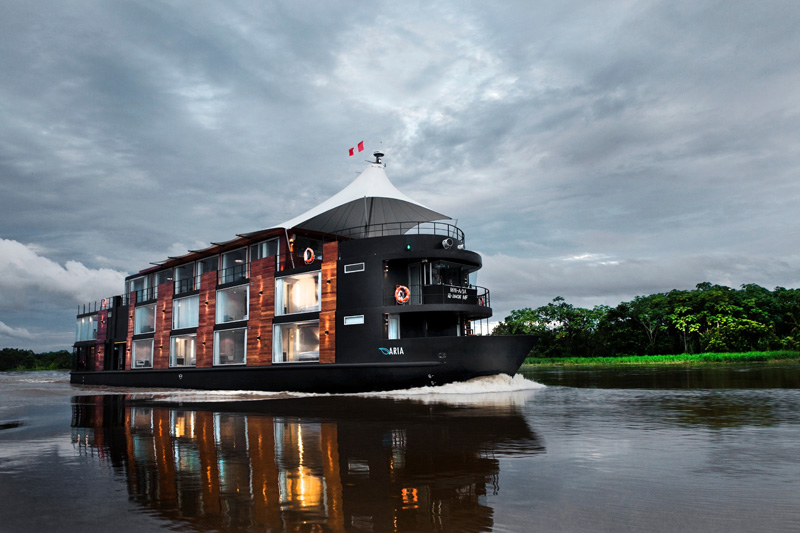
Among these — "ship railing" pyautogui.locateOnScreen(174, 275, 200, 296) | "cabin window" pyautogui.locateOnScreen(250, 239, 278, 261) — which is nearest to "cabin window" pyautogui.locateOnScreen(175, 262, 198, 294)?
"ship railing" pyautogui.locateOnScreen(174, 275, 200, 296)

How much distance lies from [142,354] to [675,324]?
5270 cm

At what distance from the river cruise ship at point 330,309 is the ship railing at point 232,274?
0.18 ft

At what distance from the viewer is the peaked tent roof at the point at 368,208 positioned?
25930mm

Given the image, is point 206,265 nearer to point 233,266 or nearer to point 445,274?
point 233,266

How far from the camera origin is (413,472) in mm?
6758

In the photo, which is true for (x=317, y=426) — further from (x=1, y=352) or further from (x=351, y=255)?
(x=1, y=352)

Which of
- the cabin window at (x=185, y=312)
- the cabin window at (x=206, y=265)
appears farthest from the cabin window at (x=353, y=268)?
the cabin window at (x=185, y=312)

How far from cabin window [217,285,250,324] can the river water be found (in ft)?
45.7

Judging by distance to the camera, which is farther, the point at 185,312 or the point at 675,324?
the point at 675,324

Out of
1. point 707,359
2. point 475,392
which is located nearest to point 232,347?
point 475,392

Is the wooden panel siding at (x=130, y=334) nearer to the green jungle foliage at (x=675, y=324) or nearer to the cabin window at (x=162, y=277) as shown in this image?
the cabin window at (x=162, y=277)

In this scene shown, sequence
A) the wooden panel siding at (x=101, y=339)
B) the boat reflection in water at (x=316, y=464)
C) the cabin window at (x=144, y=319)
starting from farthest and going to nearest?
the wooden panel siding at (x=101, y=339) → the cabin window at (x=144, y=319) → the boat reflection in water at (x=316, y=464)

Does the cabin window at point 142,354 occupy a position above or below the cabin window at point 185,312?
below

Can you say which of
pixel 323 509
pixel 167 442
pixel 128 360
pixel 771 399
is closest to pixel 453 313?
pixel 771 399
